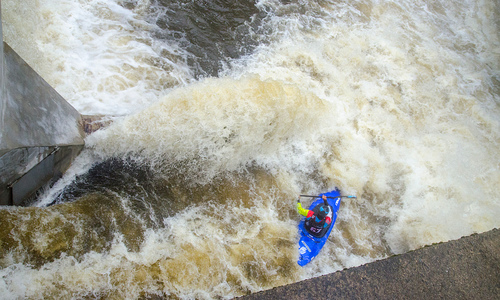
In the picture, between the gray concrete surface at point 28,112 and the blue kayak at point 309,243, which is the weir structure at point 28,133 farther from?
the blue kayak at point 309,243

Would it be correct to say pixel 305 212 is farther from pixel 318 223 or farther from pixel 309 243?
pixel 309 243

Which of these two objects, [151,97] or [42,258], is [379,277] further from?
[151,97]

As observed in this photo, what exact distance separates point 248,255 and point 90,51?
454 centimetres

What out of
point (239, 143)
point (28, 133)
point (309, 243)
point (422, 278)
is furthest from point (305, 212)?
point (28, 133)

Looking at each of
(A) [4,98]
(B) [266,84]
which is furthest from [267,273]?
(A) [4,98]

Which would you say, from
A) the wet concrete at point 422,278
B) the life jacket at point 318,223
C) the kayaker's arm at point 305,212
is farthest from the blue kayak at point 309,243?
the wet concrete at point 422,278

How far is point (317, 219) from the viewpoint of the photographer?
13.7 ft

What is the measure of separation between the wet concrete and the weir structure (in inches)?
104

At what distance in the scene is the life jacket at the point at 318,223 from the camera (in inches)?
165

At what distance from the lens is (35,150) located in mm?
3197

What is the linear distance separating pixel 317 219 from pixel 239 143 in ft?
5.21

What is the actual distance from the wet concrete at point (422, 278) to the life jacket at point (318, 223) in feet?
3.70

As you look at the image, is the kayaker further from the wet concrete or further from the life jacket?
the wet concrete

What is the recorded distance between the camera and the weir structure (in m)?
2.82
